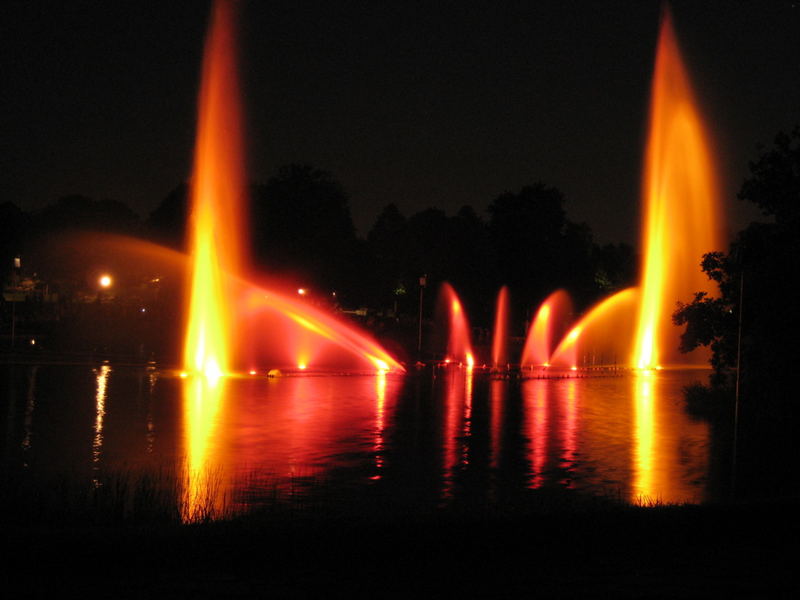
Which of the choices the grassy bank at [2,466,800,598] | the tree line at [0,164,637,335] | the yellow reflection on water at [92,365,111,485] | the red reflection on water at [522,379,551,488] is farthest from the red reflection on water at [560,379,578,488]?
the tree line at [0,164,637,335]

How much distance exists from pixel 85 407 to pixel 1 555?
17068 millimetres

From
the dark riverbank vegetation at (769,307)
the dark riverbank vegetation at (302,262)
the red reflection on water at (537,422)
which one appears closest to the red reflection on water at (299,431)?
the red reflection on water at (537,422)

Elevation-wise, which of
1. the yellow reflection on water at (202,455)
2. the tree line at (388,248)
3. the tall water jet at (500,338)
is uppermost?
the tree line at (388,248)

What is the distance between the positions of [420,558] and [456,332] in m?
66.1

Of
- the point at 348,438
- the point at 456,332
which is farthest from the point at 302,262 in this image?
the point at 348,438

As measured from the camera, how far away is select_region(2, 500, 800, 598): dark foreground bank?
8.41 meters

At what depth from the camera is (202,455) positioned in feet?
59.2

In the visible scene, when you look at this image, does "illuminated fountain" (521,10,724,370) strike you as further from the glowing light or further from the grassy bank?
the grassy bank

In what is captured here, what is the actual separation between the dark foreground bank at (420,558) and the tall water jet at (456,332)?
41610 millimetres

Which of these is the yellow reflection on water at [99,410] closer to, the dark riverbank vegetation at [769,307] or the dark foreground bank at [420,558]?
the dark foreground bank at [420,558]

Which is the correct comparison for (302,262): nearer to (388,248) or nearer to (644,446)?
(388,248)

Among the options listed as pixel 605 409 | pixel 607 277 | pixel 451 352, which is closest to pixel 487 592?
pixel 605 409

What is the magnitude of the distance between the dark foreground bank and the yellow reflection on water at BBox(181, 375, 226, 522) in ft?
5.34

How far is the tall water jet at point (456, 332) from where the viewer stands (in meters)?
58.5
